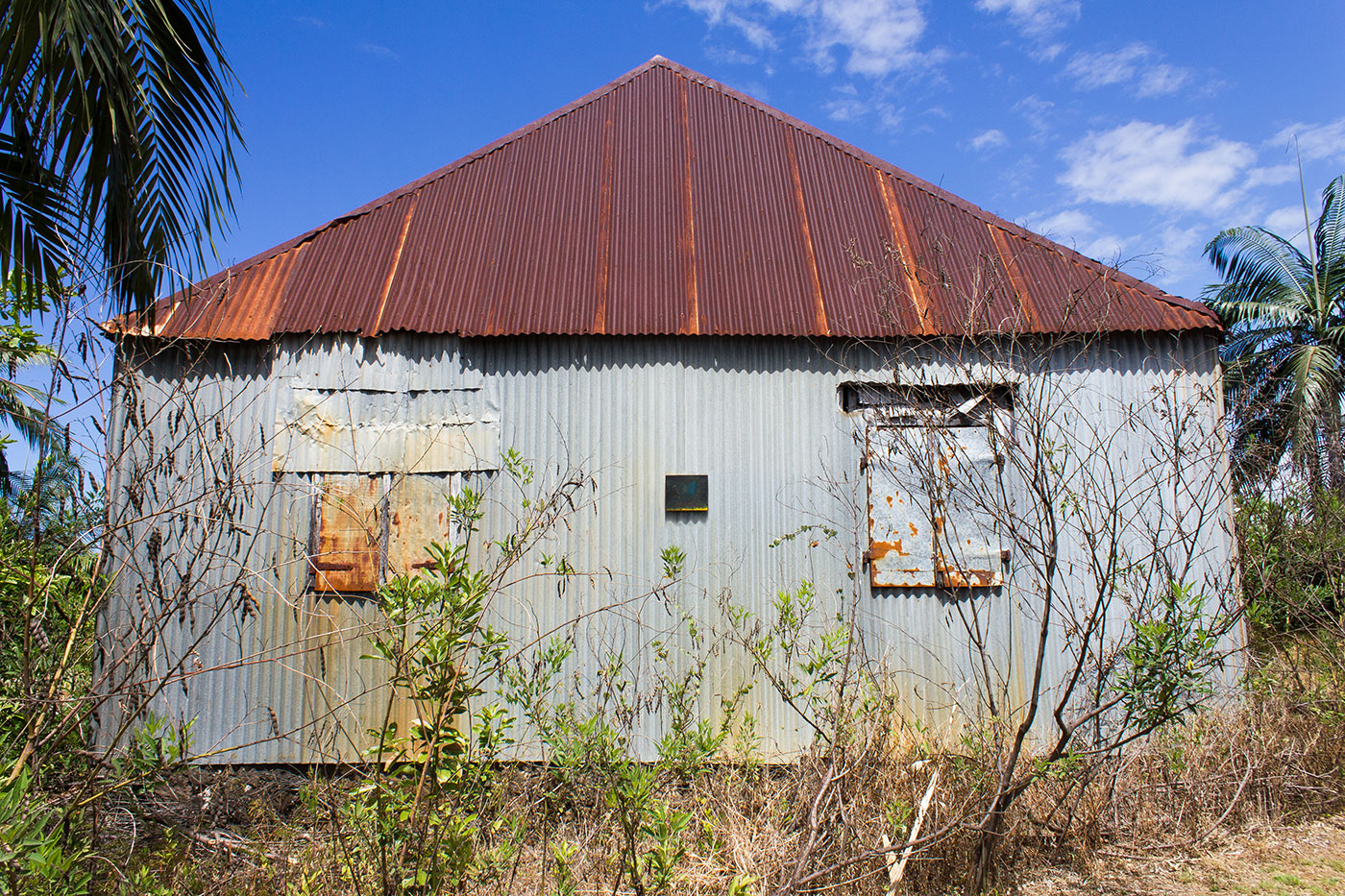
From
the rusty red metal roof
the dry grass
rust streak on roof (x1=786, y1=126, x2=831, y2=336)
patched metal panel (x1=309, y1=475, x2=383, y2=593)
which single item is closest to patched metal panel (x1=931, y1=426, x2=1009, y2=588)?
the rusty red metal roof

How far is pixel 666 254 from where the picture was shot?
693 cm

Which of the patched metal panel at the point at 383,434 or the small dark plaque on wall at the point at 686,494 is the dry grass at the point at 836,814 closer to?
the small dark plaque on wall at the point at 686,494

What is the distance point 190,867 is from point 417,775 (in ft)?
5.45

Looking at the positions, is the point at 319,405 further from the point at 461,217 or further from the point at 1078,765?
the point at 1078,765

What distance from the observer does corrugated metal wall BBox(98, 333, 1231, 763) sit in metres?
5.91

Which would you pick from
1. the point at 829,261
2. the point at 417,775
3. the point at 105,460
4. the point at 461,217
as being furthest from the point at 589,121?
the point at 417,775

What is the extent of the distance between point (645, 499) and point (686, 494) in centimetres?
34

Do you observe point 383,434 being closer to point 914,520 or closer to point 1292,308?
point 914,520

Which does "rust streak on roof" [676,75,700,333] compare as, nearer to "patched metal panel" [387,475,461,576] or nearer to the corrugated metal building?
the corrugated metal building

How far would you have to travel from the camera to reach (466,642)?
3273 mm

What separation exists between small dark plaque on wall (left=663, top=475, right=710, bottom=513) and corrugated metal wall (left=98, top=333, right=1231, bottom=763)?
0.19 feet

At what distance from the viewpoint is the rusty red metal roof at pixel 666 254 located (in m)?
6.28

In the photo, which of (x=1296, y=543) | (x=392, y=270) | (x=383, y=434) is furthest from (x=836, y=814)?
(x=1296, y=543)

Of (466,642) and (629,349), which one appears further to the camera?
(629,349)
